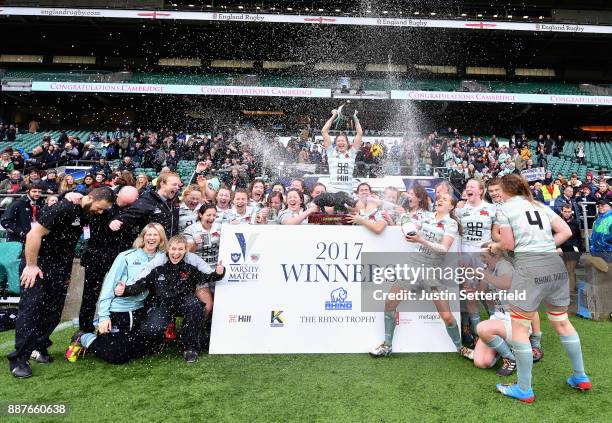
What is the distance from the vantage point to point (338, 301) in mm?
4281

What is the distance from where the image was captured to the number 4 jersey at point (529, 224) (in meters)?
3.25

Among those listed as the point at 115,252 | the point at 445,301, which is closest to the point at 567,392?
the point at 445,301

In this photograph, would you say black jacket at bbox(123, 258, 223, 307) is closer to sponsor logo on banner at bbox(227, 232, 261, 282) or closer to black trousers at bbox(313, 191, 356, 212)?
sponsor logo on banner at bbox(227, 232, 261, 282)

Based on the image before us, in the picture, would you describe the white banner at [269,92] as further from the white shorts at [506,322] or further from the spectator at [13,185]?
the white shorts at [506,322]

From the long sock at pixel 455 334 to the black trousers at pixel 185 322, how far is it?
265 centimetres

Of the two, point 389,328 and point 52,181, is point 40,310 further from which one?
point 52,181

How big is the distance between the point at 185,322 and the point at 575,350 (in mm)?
3613

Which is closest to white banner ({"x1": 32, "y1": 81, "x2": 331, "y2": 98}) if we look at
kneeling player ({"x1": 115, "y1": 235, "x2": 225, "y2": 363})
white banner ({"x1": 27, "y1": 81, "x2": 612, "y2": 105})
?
white banner ({"x1": 27, "y1": 81, "x2": 612, "y2": 105})

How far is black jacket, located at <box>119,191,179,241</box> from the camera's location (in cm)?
424

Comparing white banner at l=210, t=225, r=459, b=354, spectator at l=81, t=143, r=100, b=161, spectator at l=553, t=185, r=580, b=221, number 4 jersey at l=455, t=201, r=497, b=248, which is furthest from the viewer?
spectator at l=81, t=143, r=100, b=161

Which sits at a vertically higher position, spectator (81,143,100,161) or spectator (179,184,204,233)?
spectator (81,143,100,161)

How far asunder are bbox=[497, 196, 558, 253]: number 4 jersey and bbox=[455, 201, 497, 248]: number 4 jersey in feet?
3.39

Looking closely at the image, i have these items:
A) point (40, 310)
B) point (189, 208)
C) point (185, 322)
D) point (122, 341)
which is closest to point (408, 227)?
point (185, 322)

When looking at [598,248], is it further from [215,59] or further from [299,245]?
[215,59]
